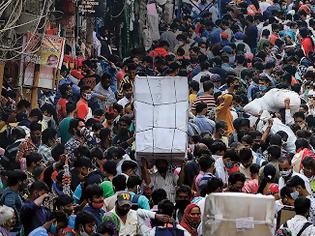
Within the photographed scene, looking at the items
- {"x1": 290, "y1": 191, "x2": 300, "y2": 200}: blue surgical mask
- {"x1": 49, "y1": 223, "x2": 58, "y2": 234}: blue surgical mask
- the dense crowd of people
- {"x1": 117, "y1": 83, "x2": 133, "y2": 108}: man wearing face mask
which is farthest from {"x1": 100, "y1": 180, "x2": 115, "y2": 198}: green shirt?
{"x1": 117, "y1": 83, "x2": 133, "y2": 108}: man wearing face mask

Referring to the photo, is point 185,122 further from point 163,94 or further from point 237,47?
point 237,47

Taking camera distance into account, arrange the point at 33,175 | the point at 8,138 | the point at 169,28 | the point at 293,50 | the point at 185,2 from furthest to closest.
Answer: the point at 185,2
the point at 169,28
the point at 293,50
the point at 8,138
the point at 33,175

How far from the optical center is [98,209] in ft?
49.6

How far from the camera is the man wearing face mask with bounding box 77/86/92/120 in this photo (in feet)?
68.9

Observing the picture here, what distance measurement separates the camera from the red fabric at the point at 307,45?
3017 centimetres

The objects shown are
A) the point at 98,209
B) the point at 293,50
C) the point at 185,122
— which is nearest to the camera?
the point at 98,209

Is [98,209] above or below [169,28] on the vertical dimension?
below

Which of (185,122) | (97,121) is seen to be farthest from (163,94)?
(97,121)

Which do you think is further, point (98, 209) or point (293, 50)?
point (293, 50)

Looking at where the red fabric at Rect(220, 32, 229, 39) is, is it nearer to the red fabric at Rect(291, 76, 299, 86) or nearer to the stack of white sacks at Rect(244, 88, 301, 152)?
the red fabric at Rect(291, 76, 299, 86)

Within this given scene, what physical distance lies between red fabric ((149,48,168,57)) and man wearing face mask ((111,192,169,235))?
13848 mm

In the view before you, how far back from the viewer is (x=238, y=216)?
12.0m

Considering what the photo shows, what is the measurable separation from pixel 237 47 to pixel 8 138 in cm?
1134

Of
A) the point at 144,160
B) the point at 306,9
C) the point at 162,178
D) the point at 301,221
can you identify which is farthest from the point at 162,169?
the point at 306,9
